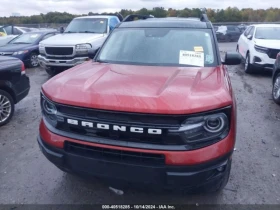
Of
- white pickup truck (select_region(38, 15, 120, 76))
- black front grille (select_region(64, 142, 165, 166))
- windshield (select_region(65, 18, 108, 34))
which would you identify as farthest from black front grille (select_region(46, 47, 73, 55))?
black front grille (select_region(64, 142, 165, 166))

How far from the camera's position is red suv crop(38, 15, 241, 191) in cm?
218

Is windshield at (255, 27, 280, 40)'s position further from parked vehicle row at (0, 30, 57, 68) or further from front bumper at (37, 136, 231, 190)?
parked vehicle row at (0, 30, 57, 68)

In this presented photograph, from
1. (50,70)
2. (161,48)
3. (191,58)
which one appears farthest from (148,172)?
(50,70)

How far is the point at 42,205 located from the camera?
9.34 ft

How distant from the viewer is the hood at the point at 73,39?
8391mm

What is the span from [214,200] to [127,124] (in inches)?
55.0

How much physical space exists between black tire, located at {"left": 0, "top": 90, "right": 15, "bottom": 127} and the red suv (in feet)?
8.66

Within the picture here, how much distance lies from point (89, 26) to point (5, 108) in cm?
562

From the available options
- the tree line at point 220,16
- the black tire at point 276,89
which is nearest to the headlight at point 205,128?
the black tire at point 276,89

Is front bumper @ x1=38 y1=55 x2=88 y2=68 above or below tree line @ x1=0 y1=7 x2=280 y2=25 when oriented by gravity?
above

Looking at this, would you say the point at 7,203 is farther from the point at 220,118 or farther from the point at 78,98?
the point at 220,118

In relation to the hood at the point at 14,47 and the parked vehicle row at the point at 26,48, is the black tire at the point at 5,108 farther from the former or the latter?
the hood at the point at 14,47

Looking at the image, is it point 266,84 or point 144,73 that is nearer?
point 144,73

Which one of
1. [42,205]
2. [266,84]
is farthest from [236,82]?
[42,205]
